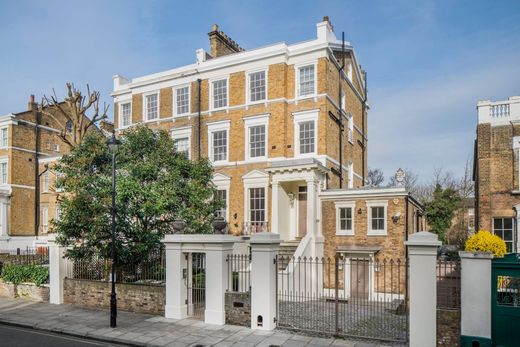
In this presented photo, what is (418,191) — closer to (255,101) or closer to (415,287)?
(255,101)

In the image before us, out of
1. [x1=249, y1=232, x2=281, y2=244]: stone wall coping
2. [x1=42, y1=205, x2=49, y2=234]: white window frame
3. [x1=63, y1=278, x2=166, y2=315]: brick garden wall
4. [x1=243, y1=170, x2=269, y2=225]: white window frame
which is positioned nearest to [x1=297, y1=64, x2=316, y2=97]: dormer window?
[x1=243, y1=170, x2=269, y2=225]: white window frame

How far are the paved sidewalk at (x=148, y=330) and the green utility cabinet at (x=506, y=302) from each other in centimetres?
261

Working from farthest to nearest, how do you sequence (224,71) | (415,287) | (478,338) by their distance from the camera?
1. (224,71)
2. (415,287)
3. (478,338)

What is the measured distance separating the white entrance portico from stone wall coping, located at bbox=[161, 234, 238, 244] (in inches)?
287

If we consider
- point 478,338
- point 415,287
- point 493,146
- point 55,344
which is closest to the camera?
point 478,338

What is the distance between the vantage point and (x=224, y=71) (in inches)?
914

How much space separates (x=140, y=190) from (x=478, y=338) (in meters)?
11.3

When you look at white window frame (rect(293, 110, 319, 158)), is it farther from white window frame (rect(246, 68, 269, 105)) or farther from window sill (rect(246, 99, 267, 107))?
white window frame (rect(246, 68, 269, 105))

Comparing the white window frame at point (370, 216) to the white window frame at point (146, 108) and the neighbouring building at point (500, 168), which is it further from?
the white window frame at point (146, 108)

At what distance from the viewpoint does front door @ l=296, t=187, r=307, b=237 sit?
2097 centimetres

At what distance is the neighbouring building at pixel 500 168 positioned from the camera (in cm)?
1989

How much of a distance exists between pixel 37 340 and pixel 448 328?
10.5 m

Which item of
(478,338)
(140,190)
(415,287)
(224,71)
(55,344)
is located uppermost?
(224,71)

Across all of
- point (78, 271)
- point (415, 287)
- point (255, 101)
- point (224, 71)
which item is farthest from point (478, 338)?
point (224, 71)
